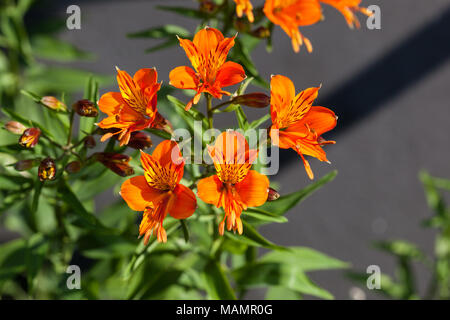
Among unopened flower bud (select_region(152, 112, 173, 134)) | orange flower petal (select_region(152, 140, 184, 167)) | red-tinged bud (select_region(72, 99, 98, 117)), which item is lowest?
orange flower petal (select_region(152, 140, 184, 167))

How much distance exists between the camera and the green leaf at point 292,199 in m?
0.97

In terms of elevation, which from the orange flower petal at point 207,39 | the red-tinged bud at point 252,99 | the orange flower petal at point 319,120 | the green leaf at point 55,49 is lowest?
the orange flower petal at point 319,120

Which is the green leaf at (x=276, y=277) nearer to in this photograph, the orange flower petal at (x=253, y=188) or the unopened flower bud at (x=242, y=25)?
the orange flower petal at (x=253, y=188)

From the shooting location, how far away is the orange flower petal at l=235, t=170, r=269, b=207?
77 cm

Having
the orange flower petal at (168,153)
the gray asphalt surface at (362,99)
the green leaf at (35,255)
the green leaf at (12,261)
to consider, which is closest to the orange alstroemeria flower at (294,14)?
the orange flower petal at (168,153)

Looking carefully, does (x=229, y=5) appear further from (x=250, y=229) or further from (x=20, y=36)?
(x=20, y=36)

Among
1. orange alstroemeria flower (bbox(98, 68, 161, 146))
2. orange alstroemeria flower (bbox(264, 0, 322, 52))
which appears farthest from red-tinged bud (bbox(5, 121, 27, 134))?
orange alstroemeria flower (bbox(264, 0, 322, 52))

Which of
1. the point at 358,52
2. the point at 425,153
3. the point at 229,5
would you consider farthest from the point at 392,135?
the point at 229,5

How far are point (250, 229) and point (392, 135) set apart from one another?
146cm

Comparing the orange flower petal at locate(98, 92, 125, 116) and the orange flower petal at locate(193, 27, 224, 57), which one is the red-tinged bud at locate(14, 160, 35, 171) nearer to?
the orange flower petal at locate(98, 92, 125, 116)

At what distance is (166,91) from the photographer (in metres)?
1.05

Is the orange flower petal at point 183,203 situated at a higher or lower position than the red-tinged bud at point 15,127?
lower

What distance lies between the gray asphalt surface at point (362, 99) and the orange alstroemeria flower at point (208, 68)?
1.28m

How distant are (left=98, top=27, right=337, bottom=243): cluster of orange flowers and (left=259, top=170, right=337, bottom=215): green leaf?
0.18m
